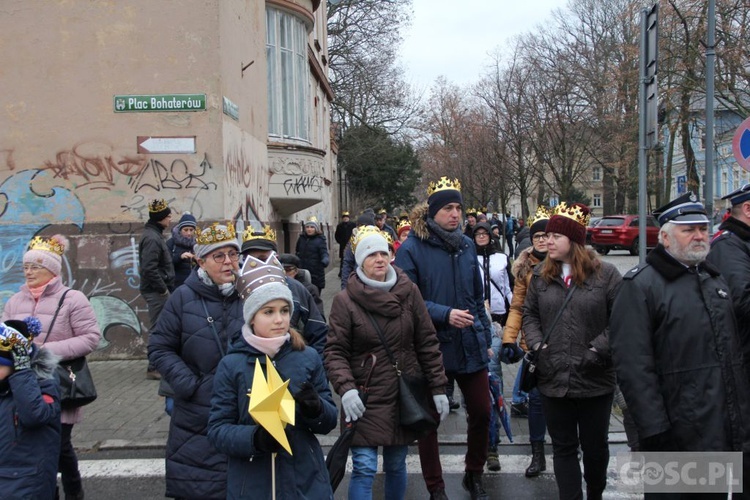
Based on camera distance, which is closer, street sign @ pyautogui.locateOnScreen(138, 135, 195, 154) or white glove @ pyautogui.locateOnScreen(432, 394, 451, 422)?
white glove @ pyautogui.locateOnScreen(432, 394, 451, 422)

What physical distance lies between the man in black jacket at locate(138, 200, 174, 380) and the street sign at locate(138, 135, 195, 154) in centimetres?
171

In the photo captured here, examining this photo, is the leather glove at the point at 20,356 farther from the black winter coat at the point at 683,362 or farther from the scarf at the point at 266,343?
the black winter coat at the point at 683,362

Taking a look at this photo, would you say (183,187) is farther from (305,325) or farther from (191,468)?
(191,468)

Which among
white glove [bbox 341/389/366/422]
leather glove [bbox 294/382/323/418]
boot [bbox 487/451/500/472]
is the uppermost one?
leather glove [bbox 294/382/323/418]

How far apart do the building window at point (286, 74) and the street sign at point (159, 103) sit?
14.3ft

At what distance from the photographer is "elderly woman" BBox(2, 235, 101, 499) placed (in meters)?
4.38

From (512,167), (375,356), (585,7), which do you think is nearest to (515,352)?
(375,356)

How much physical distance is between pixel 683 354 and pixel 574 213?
1331 mm

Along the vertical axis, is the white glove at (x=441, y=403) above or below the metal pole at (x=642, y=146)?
below

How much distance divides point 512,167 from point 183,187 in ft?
49.7

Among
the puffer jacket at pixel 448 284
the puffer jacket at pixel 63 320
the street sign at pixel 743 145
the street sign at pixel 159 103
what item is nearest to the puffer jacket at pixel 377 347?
the puffer jacket at pixel 448 284

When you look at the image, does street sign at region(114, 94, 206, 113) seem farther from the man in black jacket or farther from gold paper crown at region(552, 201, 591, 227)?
gold paper crown at region(552, 201, 591, 227)

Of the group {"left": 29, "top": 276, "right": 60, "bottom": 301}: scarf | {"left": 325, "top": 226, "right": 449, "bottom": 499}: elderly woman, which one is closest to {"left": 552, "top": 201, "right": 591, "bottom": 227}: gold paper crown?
{"left": 325, "top": 226, "right": 449, "bottom": 499}: elderly woman

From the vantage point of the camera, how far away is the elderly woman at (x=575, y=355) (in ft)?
13.2
